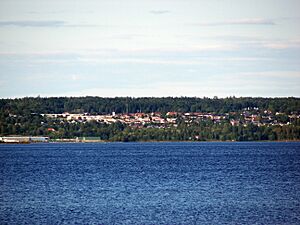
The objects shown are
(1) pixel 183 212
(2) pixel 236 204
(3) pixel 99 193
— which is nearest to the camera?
(1) pixel 183 212

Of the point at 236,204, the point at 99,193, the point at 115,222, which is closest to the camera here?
the point at 115,222

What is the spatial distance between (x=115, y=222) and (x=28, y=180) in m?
27.4

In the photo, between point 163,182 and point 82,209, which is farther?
point 163,182

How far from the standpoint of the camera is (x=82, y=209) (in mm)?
43469

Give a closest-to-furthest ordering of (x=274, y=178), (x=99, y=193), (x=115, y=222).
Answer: (x=115, y=222), (x=99, y=193), (x=274, y=178)

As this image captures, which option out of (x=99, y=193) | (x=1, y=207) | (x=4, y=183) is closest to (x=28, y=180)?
(x=4, y=183)

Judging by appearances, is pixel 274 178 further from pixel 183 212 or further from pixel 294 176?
pixel 183 212

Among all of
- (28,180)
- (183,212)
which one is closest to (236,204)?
(183,212)

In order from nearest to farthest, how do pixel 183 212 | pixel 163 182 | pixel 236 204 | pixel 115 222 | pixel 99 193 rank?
pixel 115 222
pixel 183 212
pixel 236 204
pixel 99 193
pixel 163 182

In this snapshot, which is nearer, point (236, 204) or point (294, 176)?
point (236, 204)

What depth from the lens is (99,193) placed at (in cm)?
5228

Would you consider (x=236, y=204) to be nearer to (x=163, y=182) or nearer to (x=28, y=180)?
(x=163, y=182)

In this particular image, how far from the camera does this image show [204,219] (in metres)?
40.0

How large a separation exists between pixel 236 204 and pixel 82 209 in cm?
930
